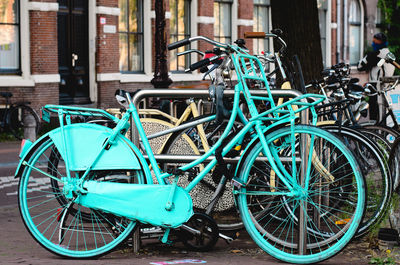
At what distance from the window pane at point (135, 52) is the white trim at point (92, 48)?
1658 millimetres

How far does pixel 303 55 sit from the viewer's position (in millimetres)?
7855

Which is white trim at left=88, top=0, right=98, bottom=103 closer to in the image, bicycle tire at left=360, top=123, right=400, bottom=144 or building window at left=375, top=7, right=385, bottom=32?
bicycle tire at left=360, top=123, right=400, bottom=144

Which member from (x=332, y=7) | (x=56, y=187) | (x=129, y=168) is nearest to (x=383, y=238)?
(x=129, y=168)

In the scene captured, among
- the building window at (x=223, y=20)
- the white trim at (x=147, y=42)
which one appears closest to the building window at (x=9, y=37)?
the white trim at (x=147, y=42)

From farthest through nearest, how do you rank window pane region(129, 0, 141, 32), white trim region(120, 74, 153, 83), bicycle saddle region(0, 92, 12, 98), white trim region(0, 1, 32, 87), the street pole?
window pane region(129, 0, 141, 32)
white trim region(120, 74, 153, 83)
white trim region(0, 1, 32, 87)
bicycle saddle region(0, 92, 12, 98)
the street pole

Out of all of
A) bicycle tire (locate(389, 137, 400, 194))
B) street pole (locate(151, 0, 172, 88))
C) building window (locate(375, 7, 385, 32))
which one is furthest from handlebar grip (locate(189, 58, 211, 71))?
building window (locate(375, 7, 385, 32))

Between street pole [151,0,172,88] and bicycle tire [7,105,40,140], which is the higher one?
street pole [151,0,172,88]

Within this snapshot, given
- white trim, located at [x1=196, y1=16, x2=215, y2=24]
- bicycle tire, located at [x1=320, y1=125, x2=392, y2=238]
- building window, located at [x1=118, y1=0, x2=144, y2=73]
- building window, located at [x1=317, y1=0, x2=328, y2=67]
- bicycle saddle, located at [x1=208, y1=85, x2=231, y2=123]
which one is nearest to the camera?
bicycle saddle, located at [x1=208, y1=85, x2=231, y2=123]

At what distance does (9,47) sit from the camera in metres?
17.5

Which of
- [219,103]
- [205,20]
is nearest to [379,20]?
[205,20]

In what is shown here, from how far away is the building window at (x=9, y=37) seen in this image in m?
17.4

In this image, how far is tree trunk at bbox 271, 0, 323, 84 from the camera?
7.78 meters

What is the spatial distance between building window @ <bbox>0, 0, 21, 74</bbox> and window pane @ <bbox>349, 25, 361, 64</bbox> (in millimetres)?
16819

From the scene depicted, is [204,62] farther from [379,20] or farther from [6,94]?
[379,20]
